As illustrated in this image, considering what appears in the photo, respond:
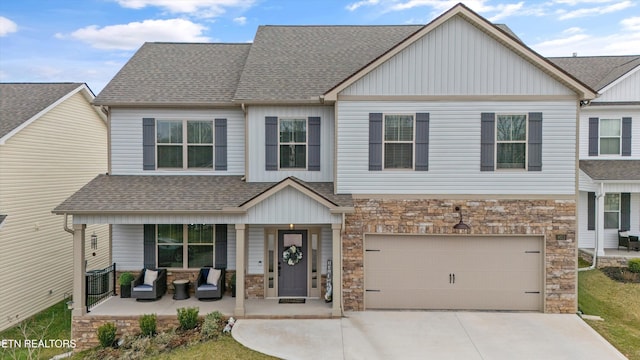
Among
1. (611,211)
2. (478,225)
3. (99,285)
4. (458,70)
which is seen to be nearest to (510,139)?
(458,70)

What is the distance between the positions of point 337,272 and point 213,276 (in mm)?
3913

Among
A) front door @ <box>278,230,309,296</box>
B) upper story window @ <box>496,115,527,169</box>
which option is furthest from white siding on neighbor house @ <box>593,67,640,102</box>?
front door @ <box>278,230,309,296</box>

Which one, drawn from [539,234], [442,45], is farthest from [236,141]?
[539,234]

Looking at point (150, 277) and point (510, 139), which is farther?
point (150, 277)

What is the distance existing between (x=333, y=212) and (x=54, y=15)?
1813 centimetres

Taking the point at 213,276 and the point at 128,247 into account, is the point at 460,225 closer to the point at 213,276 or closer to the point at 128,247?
the point at 213,276

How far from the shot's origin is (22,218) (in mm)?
12656

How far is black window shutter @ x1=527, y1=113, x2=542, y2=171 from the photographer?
11125mm

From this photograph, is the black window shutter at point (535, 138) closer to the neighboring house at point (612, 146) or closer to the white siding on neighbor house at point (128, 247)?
the neighboring house at point (612, 146)

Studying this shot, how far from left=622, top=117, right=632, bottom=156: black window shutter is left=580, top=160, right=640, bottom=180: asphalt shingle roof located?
0.47 meters

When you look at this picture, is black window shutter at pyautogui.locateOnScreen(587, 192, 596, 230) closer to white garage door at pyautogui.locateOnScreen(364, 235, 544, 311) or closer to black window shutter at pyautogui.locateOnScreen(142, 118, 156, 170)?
white garage door at pyautogui.locateOnScreen(364, 235, 544, 311)

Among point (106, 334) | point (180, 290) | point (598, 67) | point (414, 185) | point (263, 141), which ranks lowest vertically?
point (106, 334)

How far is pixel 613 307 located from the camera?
1188 centimetres

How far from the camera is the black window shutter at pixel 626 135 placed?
618 inches
